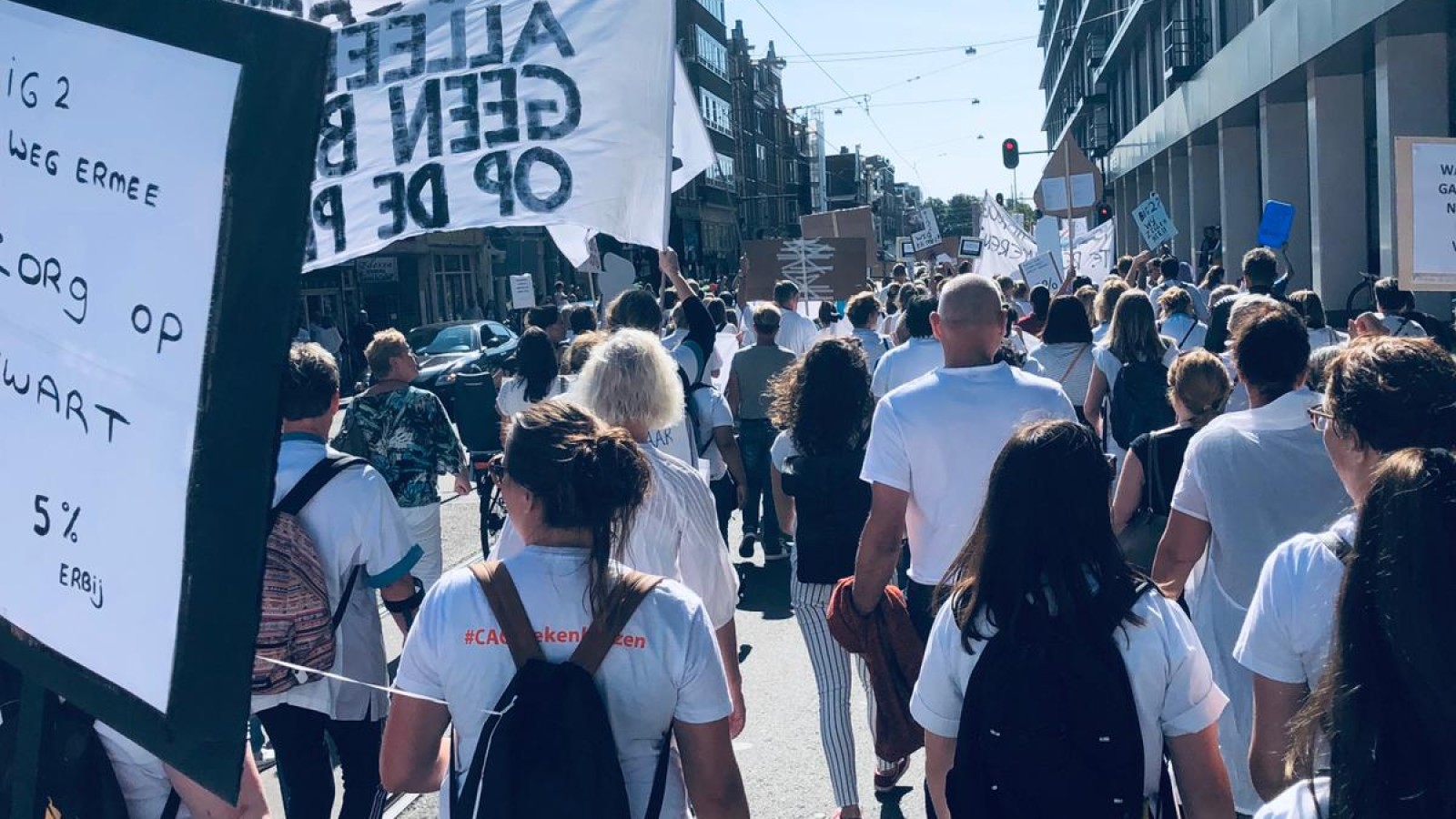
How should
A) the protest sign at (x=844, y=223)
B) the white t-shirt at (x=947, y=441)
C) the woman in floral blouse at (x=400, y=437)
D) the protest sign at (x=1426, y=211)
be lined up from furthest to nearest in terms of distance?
the protest sign at (x=844, y=223) < the woman in floral blouse at (x=400, y=437) < the protest sign at (x=1426, y=211) < the white t-shirt at (x=947, y=441)

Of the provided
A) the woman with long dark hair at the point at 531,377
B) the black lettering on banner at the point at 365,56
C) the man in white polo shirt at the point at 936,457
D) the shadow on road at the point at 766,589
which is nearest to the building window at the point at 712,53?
the shadow on road at the point at 766,589

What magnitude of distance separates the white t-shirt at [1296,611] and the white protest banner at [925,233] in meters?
20.5

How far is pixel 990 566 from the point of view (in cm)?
271

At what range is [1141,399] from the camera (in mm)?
6945

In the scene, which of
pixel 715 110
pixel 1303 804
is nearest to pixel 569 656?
pixel 1303 804

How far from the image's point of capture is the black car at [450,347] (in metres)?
22.6

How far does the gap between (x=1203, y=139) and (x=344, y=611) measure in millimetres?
30269

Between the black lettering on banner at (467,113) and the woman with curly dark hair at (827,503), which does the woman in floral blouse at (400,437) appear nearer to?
the black lettering on banner at (467,113)

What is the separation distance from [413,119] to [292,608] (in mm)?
2095

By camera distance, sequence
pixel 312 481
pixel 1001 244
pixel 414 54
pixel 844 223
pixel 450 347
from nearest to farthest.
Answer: pixel 312 481 → pixel 414 54 → pixel 1001 244 → pixel 844 223 → pixel 450 347

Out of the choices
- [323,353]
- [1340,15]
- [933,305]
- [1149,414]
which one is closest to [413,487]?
[323,353]

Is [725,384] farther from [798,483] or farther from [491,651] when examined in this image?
[491,651]

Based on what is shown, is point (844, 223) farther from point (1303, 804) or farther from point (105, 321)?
point (105, 321)

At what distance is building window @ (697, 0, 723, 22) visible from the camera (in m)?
73.1
